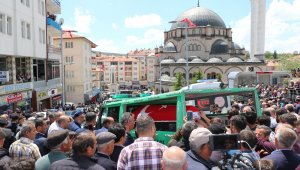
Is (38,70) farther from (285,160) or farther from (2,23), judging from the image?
(285,160)

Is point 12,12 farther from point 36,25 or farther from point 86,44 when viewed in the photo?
point 86,44

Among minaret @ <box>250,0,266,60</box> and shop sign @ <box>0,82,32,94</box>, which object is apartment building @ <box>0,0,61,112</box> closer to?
shop sign @ <box>0,82,32,94</box>

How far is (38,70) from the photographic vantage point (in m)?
30.6

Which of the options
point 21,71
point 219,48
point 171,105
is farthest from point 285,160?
point 219,48

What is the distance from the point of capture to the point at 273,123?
26.6 feet

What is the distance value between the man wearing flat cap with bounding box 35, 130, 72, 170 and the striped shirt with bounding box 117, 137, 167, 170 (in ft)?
2.67

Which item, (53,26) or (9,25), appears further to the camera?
(53,26)

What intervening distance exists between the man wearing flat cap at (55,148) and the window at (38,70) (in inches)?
1005

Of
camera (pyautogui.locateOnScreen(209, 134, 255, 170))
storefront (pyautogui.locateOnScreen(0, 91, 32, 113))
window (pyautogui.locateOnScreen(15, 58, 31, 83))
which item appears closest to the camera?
camera (pyautogui.locateOnScreen(209, 134, 255, 170))

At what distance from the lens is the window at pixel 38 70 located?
2901cm

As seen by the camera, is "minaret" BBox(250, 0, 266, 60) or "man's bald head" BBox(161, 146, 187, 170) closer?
"man's bald head" BBox(161, 146, 187, 170)

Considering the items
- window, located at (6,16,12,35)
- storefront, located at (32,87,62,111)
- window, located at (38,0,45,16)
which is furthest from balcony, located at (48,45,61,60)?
window, located at (6,16,12,35)

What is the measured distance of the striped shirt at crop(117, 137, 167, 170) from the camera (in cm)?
423

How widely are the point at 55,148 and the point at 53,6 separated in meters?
30.7
